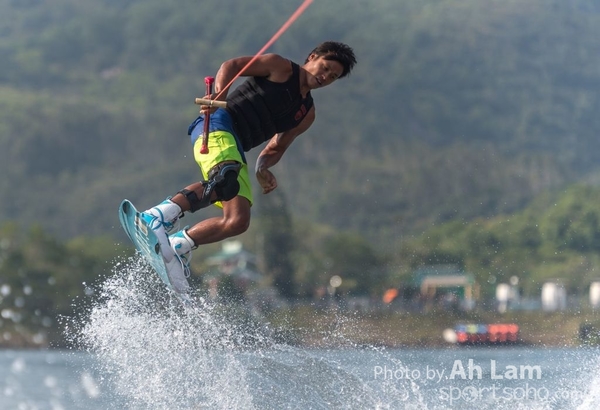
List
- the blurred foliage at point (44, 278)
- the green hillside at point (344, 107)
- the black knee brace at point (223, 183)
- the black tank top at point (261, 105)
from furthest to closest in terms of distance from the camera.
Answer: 1. the green hillside at point (344, 107)
2. the blurred foliage at point (44, 278)
3. the black tank top at point (261, 105)
4. the black knee brace at point (223, 183)

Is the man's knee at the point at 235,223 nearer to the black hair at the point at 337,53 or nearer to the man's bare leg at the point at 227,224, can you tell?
the man's bare leg at the point at 227,224

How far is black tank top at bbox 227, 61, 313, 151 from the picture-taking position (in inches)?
329

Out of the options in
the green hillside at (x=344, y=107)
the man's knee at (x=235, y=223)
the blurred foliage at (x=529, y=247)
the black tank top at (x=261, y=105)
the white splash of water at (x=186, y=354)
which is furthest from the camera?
the green hillside at (x=344, y=107)

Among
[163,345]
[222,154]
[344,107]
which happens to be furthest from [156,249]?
[344,107]

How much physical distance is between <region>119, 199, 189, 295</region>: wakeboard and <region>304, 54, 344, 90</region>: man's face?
5.30 feet

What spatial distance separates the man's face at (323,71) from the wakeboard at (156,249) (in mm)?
1615

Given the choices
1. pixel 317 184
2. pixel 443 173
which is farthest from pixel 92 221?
pixel 443 173

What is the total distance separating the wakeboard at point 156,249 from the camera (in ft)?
26.5

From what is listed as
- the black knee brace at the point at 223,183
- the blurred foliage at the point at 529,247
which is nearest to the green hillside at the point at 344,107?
the blurred foliage at the point at 529,247

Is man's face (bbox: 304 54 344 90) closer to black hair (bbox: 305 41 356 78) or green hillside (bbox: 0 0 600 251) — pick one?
black hair (bbox: 305 41 356 78)

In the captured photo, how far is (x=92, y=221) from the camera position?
245 ft

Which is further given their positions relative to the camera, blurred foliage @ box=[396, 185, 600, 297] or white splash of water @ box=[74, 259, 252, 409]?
blurred foliage @ box=[396, 185, 600, 297]

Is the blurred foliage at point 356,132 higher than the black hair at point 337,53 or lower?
higher

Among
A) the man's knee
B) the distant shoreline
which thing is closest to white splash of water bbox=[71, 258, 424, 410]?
the man's knee
